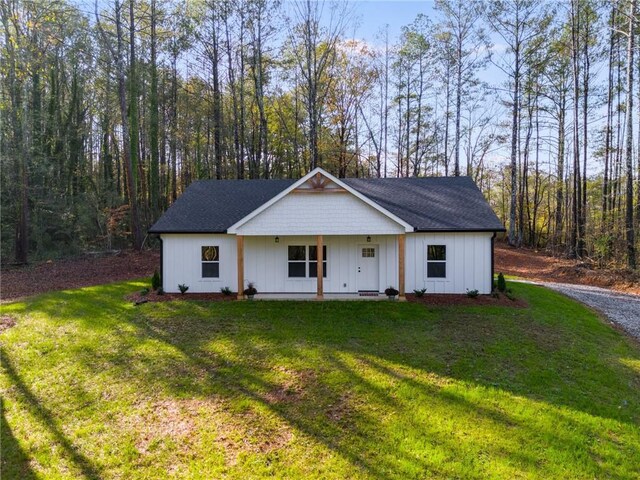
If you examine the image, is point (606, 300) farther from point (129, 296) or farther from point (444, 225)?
point (129, 296)

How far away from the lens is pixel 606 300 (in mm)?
12367

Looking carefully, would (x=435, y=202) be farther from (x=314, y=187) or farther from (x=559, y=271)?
(x=559, y=271)

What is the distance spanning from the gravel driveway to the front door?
23.5 feet

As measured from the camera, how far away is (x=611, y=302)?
1209cm

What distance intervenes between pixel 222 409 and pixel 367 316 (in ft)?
17.2

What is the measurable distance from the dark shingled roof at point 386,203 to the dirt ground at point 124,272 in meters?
3.12

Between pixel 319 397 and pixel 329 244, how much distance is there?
7.11 meters

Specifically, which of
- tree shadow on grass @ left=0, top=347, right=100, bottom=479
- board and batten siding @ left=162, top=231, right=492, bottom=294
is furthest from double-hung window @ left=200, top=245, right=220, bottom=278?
tree shadow on grass @ left=0, top=347, right=100, bottom=479

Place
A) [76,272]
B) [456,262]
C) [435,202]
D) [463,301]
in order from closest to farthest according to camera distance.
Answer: [463,301] < [456,262] < [435,202] < [76,272]

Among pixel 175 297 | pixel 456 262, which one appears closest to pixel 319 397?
pixel 175 297

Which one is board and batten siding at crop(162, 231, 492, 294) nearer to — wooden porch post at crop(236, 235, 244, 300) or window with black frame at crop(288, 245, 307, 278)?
window with black frame at crop(288, 245, 307, 278)

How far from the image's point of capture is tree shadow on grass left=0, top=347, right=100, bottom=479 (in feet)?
14.4

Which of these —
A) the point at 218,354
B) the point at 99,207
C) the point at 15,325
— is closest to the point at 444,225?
the point at 218,354

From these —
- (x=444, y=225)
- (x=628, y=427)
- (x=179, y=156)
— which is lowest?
(x=628, y=427)
